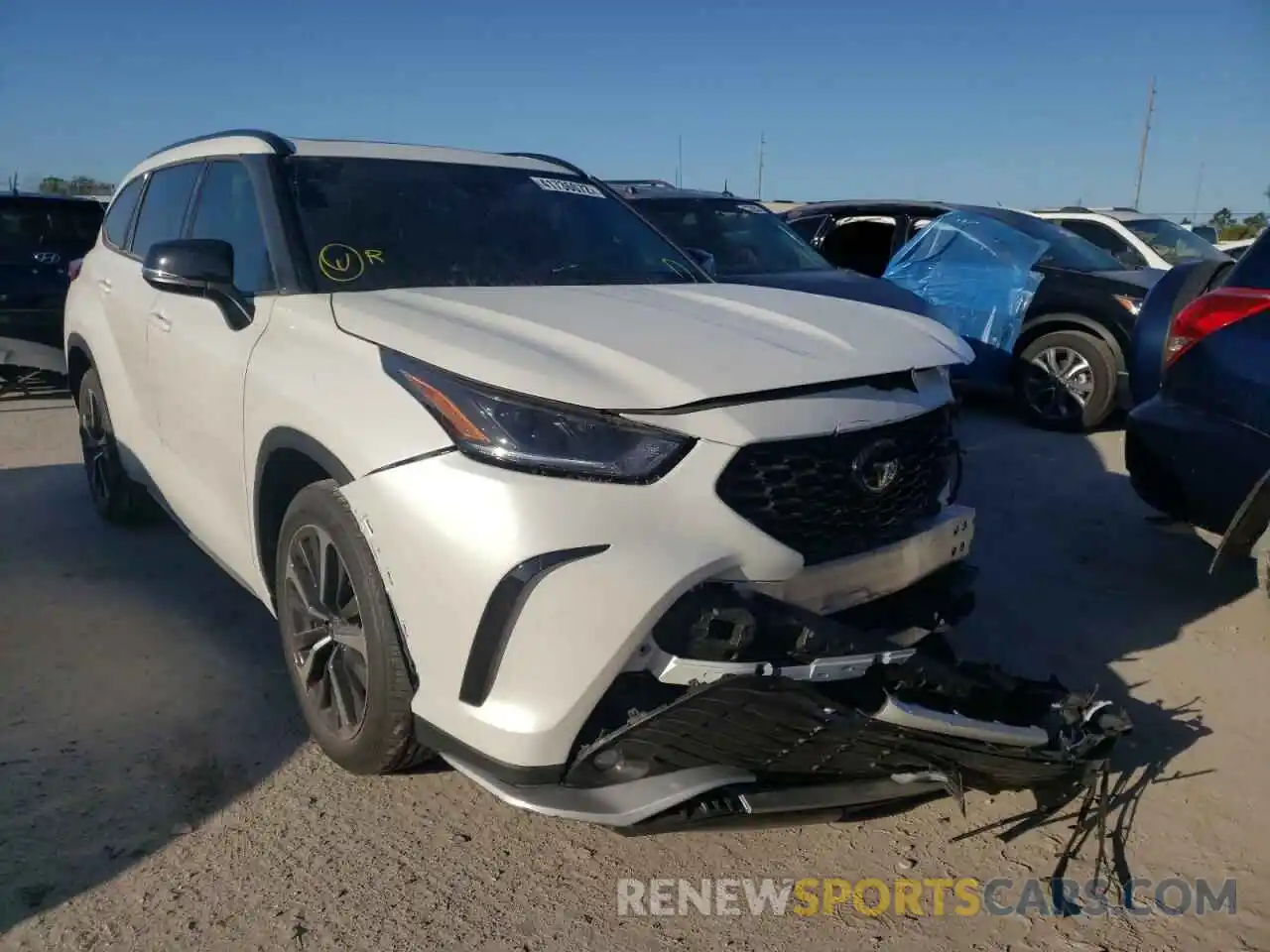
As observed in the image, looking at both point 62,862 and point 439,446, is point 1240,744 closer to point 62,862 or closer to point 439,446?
point 439,446

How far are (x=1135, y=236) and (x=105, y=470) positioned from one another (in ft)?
28.2

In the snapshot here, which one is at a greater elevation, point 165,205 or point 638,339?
point 165,205

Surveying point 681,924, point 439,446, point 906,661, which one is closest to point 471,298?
point 439,446

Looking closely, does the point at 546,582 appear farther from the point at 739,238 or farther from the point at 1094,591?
the point at 739,238

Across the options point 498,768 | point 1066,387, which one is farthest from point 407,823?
point 1066,387

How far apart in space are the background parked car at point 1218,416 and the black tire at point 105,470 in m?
4.32

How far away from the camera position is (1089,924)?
2.43m

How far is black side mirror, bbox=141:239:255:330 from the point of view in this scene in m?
3.13

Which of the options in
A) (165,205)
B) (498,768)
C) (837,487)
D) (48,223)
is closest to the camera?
(498,768)

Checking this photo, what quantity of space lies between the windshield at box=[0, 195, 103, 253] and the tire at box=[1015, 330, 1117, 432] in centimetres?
726

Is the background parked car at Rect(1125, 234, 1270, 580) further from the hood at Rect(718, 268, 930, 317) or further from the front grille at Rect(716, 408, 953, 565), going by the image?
the hood at Rect(718, 268, 930, 317)

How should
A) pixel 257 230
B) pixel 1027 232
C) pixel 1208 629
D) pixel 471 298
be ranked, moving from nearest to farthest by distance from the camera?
pixel 471 298 < pixel 257 230 < pixel 1208 629 < pixel 1027 232

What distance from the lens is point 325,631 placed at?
286 centimetres

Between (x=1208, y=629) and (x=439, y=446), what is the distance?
10.6 feet
